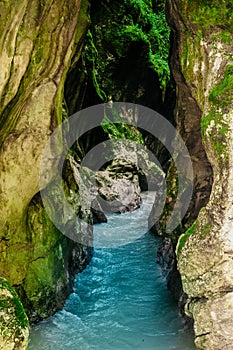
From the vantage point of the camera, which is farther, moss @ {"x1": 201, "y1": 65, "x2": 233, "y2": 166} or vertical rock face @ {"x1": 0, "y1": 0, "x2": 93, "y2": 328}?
vertical rock face @ {"x1": 0, "y1": 0, "x2": 93, "y2": 328}

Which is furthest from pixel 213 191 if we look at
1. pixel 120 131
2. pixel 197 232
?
pixel 120 131

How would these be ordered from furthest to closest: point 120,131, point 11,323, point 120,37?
1. point 120,131
2. point 120,37
3. point 11,323

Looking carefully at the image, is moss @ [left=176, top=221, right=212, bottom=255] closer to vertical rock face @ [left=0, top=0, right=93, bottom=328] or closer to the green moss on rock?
the green moss on rock

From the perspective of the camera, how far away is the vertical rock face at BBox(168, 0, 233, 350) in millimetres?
4832

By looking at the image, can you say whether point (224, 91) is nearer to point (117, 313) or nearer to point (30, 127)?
point (30, 127)

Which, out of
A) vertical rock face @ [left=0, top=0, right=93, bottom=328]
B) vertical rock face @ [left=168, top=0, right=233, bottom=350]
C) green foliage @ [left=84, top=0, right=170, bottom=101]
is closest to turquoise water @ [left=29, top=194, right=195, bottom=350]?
vertical rock face @ [left=0, top=0, right=93, bottom=328]

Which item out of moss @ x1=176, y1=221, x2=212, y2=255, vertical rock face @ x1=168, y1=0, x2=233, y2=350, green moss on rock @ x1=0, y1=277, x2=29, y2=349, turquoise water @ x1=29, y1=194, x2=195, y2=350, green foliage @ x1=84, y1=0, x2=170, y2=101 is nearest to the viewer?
green moss on rock @ x1=0, y1=277, x2=29, y2=349

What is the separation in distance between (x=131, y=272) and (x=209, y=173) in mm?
3719

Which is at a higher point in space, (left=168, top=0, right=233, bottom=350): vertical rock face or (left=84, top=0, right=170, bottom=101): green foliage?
(left=84, top=0, right=170, bottom=101): green foliage

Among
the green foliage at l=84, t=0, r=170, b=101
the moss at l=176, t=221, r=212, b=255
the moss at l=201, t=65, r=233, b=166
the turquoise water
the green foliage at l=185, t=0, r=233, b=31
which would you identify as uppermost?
the green foliage at l=84, t=0, r=170, b=101

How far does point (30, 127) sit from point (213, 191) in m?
3.09

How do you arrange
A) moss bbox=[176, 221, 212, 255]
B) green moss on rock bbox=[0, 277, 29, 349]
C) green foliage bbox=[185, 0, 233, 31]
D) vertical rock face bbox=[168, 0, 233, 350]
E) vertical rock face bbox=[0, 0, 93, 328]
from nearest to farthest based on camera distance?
green moss on rock bbox=[0, 277, 29, 349] < vertical rock face bbox=[168, 0, 233, 350] < moss bbox=[176, 221, 212, 255] < green foliage bbox=[185, 0, 233, 31] < vertical rock face bbox=[0, 0, 93, 328]

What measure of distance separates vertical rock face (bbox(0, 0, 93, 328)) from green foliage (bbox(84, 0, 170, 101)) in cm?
Result: 697

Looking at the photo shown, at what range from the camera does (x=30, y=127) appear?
636 cm
